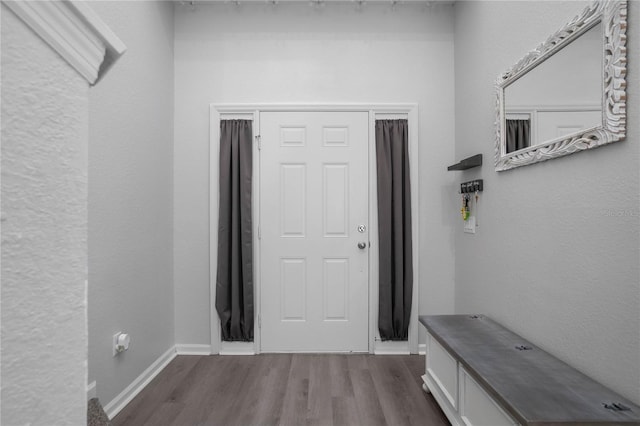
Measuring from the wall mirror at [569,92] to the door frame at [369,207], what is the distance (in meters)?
0.91

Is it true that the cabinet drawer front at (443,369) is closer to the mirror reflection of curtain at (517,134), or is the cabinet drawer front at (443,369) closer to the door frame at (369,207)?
the door frame at (369,207)

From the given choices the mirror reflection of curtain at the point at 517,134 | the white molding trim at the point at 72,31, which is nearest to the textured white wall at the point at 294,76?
the mirror reflection of curtain at the point at 517,134

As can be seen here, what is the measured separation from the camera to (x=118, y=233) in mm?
2096

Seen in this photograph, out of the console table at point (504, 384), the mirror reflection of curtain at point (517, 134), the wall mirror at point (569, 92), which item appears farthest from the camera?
the mirror reflection of curtain at point (517, 134)

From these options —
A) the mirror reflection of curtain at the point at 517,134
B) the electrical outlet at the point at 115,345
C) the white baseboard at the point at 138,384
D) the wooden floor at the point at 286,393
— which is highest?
the mirror reflection of curtain at the point at 517,134

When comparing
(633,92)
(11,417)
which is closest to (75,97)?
(11,417)

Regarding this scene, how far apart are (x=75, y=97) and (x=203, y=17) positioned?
3.10m

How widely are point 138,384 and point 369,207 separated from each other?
222 cm

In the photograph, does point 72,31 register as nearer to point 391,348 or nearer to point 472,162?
point 472,162

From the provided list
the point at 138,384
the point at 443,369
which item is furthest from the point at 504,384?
the point at 138,384

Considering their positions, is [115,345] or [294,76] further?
[294,76]

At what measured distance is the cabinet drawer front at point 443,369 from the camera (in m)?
1.85

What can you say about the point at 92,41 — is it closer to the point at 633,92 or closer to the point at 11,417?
the point at 11,417

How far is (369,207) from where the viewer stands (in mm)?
2928
